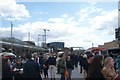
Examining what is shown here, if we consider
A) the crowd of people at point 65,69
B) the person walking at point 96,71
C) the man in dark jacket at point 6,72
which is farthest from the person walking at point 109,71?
the man in dark jacket at point 6,72

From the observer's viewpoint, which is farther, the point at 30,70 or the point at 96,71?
the point at 30,70

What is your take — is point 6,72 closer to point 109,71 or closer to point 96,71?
point 96,71

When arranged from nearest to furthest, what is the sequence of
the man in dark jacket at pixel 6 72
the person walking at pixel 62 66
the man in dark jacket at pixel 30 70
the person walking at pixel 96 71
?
the person walking at pixel 96 71 → the man in dark jacket at pixel 30 70 → the man in dark jacket at pixel 6 72 → the person walking at pixel 62 66

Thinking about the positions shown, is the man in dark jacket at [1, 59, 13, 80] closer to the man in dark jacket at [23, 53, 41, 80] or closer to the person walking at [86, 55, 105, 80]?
the man in dark jacket at [23, 53, 41, 80]

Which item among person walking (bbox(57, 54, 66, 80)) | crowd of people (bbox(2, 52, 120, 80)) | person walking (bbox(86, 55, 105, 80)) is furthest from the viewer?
person walking (bbox(57, 54, 66, 80))

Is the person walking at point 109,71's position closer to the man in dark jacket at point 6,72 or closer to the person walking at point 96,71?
the person walking at point 96,71

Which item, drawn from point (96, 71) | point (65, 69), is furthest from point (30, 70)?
point (65, 69)

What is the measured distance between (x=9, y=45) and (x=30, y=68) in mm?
62193

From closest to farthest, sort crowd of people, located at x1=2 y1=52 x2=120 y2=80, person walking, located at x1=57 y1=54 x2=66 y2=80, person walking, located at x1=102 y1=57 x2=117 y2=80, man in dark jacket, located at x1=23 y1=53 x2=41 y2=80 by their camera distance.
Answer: person walking, located at x1=102 y1=57 x2=117 y2=80
crowd of people, located at x1=2 y1=52 x2=120 y2=80
man in dark jacket, located at x1=23 y1=53 x2=41 y2=80
person walking, located at x1=57 y1=54 x2=66 y2=80

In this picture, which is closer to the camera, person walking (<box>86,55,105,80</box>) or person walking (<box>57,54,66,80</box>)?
person walking (<box>86,55,105,80</box>)

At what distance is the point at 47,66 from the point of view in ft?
75.6

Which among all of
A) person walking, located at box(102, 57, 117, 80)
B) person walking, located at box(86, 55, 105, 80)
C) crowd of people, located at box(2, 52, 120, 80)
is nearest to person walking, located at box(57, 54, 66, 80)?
crowd of people, located at box(2, 52, 120, 80)

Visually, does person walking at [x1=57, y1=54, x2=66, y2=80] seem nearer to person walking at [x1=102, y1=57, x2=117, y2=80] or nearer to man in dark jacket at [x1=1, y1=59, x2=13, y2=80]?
man in dark jacket at [x1=1, y1=59, x2=13, y2=80]

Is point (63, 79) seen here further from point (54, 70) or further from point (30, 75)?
point (30, 75)
